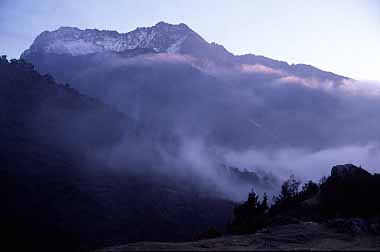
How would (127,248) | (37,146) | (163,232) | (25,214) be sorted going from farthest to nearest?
(37,146) < (163,232) < (25,214) < (127,248)

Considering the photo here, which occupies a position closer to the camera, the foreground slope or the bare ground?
the bare ground

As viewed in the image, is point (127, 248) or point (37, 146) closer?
point (127, 248)

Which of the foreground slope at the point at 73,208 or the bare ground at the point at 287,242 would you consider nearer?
the bare ground at the point at 287,242

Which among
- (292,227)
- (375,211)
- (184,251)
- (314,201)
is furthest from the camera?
(314,201)

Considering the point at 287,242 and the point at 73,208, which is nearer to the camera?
the point at 287,242

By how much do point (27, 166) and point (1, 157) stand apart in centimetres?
1266

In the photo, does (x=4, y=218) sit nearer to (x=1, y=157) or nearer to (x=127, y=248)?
(x=1, y=157)

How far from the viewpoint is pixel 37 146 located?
19900cm

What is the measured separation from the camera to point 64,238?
11969cm

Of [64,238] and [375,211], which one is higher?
[375,211]

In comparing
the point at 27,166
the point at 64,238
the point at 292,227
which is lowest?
the point at 64,238

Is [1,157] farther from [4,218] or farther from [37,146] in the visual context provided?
[4,218]

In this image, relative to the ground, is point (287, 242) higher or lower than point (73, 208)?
lower

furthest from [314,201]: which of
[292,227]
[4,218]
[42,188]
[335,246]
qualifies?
[42,188]
